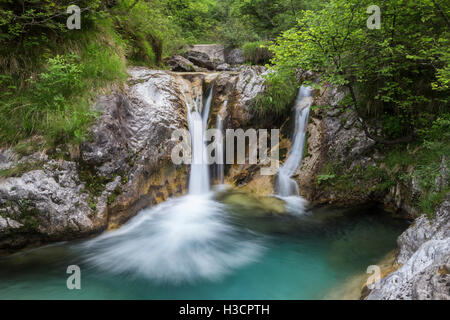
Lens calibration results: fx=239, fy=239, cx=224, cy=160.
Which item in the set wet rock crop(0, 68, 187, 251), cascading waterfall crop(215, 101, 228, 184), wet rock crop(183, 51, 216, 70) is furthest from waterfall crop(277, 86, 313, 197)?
wet rock crop(183, 51, 216, 70)

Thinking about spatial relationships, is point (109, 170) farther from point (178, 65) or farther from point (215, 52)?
point (215, 52)

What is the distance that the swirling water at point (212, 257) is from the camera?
10.9 feet

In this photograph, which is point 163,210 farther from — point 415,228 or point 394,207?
point 394,207

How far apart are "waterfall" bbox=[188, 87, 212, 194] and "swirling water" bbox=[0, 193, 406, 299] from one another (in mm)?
1161

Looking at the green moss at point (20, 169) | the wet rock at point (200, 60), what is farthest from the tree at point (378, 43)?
the wet rock at point (200, 60)

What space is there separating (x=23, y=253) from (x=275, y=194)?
529 cm

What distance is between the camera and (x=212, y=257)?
13.4ft

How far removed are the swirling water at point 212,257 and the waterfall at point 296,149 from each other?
1020 mm

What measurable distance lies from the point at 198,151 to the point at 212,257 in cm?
345

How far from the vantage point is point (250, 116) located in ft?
23.3

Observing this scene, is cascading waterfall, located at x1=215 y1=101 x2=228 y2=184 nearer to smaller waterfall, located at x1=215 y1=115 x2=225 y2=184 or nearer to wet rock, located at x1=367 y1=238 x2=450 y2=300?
smaller waterfall, located at x1=215 y1=115 x2=225 y2=184

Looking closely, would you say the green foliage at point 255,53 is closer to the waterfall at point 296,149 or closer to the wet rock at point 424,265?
the waterfall at point 296,149
